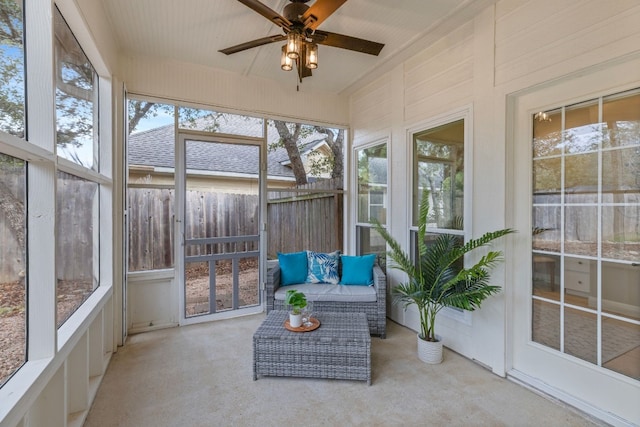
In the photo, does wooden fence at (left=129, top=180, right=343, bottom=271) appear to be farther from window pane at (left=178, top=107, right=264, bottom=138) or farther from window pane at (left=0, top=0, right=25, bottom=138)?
Answer: window pane at (left=0, top=0, right=25, bottom=138)

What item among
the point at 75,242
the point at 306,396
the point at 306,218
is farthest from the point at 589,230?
the point at 75,242

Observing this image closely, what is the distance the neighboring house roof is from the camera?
3.31 metres

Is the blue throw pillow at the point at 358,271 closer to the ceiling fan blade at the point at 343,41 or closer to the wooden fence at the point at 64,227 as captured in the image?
the ceiling fan blade at the point at 343,41

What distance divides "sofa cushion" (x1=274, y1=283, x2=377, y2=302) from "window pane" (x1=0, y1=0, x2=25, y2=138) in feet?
7.97

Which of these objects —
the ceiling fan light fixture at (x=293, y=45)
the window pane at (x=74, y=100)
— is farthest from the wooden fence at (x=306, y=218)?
the ceiling fan light fixture at (x=293, y=45)

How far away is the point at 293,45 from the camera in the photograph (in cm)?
203

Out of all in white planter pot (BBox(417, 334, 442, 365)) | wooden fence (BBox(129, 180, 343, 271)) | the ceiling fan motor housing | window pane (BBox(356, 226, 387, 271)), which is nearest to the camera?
the ceiling fan motor housing

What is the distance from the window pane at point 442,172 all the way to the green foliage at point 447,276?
0.77ft

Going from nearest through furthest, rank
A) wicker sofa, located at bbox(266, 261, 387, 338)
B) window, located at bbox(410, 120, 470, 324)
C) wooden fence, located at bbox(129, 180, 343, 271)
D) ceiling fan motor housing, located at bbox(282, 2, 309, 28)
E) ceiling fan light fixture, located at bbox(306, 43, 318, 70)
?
ceiling fan motor housing, located at bbox(282, 2, 309, 28)
ceiling fan light fixture, located at bbox(306, 43, 318, 70)
window, located at bbox(410, 120, 470, 324)
wicker sofa, located at bbox(266, 261, 387, 338)
wooden fence, located at bbox(129, 180, 343, 271)

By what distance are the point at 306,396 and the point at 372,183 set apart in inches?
105

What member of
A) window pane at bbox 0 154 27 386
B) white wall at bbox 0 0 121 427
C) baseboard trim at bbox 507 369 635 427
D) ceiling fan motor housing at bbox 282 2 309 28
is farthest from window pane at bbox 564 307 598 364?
window pane at bbox 0 154 27 386

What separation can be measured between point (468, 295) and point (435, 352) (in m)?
0.62

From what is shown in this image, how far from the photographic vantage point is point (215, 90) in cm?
355

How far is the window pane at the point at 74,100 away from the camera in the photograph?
5.91 ft
